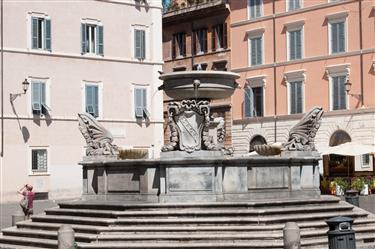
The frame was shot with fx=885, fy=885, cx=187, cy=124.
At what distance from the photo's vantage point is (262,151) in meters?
20.9

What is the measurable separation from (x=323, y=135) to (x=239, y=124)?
6997 mm

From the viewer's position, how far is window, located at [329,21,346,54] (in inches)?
1817

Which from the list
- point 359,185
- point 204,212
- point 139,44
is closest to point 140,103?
point 139,44

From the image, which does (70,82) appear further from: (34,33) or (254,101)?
(254,101)

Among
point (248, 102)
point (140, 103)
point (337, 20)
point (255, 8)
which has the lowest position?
point (140, 103)

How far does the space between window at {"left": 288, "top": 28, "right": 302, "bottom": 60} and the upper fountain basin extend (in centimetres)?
2969

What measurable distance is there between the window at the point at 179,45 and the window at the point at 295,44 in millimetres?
10935

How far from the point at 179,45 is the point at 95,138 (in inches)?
1543

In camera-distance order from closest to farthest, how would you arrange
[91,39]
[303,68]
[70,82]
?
[70,82] → [91,39] → [303,68]

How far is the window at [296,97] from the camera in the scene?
159 ft

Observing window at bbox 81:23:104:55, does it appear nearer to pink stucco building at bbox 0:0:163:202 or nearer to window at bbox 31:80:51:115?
pink stucco building at bbox 0:0:163:202

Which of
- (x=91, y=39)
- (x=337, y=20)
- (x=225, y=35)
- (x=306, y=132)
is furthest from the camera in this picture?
(x=225, y=35)

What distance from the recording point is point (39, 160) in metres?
40.0

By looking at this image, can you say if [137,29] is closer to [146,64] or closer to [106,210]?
[146,64]
